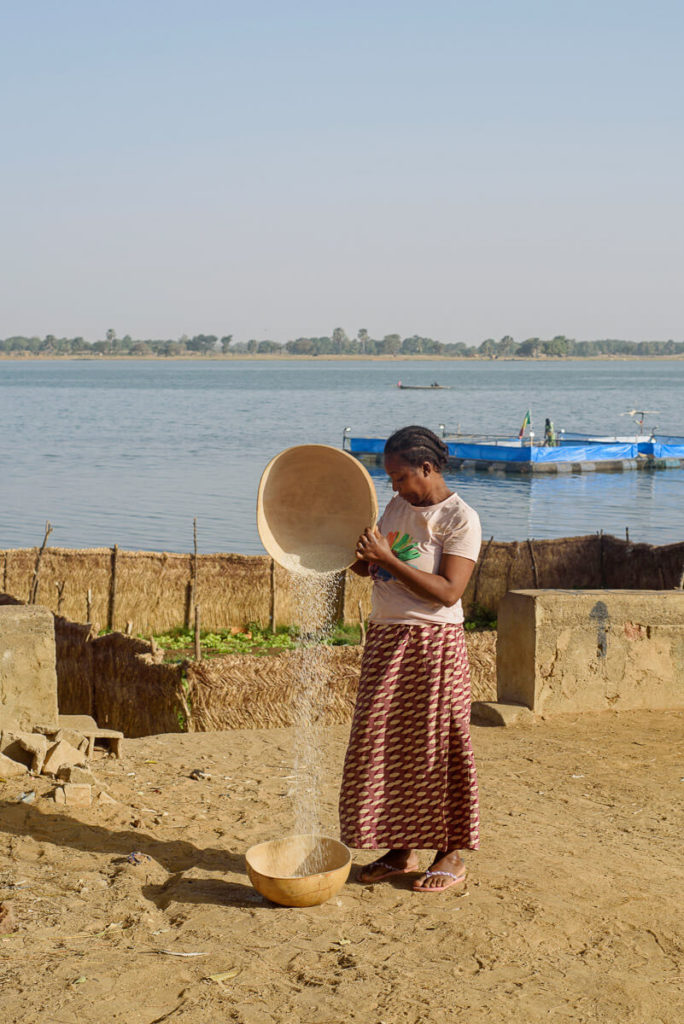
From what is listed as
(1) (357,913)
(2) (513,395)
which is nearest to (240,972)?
(1) (357,913)

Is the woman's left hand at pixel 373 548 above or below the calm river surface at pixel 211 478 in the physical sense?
above

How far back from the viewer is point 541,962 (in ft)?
10.5

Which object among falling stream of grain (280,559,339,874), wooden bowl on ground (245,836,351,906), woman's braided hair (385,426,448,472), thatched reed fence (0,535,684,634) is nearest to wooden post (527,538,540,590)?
thatched reed fence (0,535,684,634)

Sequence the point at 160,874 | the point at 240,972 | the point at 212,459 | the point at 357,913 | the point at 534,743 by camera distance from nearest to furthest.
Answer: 1. the point at 240,972
2. the point at 357,913
3. the point at 160,874
4. the point at 534,743
5. the point at 212,459

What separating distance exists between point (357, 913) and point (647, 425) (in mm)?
69706

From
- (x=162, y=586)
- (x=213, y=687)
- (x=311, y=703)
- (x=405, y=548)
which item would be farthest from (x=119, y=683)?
(x=405, y=548)

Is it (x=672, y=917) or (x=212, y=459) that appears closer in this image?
(x=672, y=917)

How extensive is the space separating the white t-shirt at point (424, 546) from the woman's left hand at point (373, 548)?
0.46ft

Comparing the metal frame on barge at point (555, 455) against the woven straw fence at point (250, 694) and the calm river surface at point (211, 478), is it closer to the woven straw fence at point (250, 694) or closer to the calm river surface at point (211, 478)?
the calm river surface at point (211, 478)

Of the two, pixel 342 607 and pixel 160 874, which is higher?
pixel 160 874

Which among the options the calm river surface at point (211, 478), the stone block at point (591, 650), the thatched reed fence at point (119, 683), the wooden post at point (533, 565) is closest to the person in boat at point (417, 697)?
the stone block at point (591, 650)

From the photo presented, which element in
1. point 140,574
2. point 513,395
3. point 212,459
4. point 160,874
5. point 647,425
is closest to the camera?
point 160,874

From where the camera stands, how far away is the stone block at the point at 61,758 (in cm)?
493

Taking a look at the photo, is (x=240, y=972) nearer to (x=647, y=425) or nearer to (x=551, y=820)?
(x=551, y=820)
